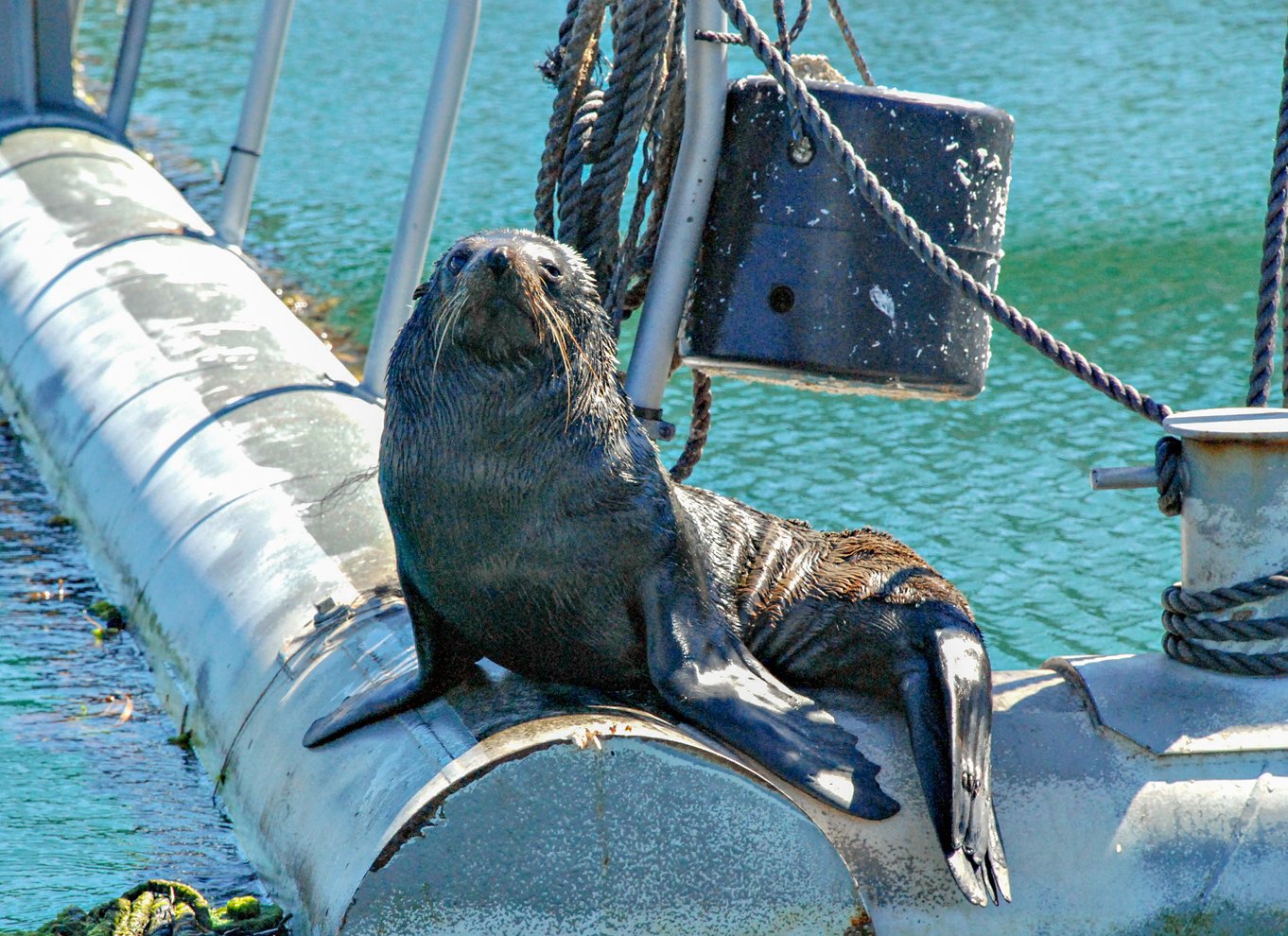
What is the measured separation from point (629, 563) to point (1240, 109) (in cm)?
894

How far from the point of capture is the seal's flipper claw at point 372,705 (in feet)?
10.1

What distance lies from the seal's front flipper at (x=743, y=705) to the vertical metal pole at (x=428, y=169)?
2.60 meters

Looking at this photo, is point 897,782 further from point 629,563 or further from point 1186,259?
point 1186,259

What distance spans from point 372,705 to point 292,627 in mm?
693

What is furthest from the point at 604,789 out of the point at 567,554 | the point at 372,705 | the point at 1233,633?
the point at 1233,633

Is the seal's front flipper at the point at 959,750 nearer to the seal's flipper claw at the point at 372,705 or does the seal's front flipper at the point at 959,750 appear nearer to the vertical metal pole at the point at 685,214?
the seal's flipper claw at the point at 372,705

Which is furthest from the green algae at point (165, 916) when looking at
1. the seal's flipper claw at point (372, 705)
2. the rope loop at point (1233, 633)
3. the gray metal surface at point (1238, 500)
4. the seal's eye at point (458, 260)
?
the gray metal surface at point (1238, 500)

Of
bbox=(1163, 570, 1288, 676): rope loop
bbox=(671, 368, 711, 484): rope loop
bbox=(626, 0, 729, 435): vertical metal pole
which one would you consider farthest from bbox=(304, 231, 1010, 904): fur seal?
bbox=(671, 368, 711, 484): rope loop

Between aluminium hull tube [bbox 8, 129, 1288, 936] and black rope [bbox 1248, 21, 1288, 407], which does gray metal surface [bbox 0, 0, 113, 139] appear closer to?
aluminium hull tube [bbox 8, 129, 1288, 936]

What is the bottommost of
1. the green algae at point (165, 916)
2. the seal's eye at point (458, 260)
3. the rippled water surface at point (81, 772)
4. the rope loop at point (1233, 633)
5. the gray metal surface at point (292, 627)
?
the rippled water surface at point (81, 772)

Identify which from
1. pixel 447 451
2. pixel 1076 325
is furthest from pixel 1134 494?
pixel 447 451

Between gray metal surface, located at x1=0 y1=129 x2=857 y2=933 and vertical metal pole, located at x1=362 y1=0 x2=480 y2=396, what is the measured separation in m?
0.28

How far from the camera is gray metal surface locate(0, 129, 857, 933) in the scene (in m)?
2.75

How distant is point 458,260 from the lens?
2.91m
